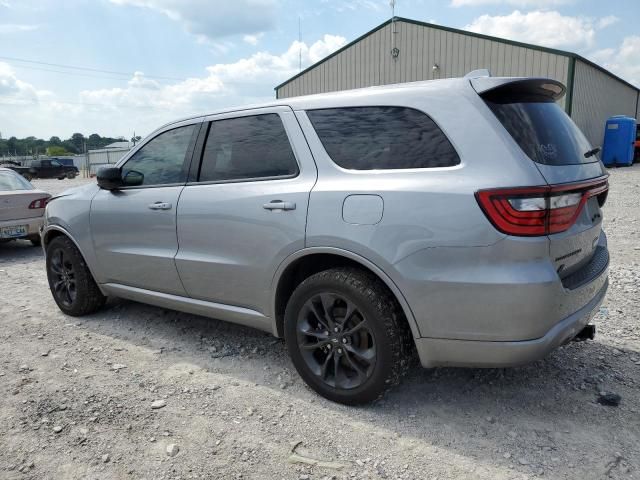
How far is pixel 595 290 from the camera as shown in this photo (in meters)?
2.70

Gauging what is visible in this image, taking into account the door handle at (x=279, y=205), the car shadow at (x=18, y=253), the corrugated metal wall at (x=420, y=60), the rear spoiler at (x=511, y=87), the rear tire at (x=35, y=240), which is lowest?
the car shadow at (x=18, y=253)

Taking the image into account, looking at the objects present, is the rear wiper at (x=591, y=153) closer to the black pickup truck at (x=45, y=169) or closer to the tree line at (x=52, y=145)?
the black pickup truck at (x=45, y=169)

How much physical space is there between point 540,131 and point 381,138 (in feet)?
2.65

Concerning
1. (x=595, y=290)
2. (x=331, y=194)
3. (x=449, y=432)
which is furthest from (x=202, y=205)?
(x=595, y=290)

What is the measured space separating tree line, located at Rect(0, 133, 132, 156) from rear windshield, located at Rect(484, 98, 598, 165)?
83.0 m

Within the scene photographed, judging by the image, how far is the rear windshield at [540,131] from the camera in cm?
239

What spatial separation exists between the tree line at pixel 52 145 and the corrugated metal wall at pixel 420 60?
65590 mm

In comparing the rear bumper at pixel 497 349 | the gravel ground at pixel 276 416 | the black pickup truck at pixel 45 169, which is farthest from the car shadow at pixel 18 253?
the black pickup truck at pixel 45 169

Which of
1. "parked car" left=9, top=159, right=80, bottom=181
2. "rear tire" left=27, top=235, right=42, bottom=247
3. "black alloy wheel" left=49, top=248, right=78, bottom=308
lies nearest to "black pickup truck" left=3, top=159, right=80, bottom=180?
"parked car" left=9, top=159, right=80, bottom=181

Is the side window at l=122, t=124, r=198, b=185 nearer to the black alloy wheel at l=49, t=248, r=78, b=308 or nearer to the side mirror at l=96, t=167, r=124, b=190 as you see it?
the side mirror at l=96, t=167, r=124, b=190

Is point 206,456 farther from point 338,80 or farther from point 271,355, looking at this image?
point 338,80

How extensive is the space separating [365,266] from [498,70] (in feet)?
59.2

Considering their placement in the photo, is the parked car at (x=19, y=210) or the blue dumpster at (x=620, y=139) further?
the blue dumpster at (x=620, y=139)

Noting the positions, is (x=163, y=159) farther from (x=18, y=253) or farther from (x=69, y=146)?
(x=69, y=146)
